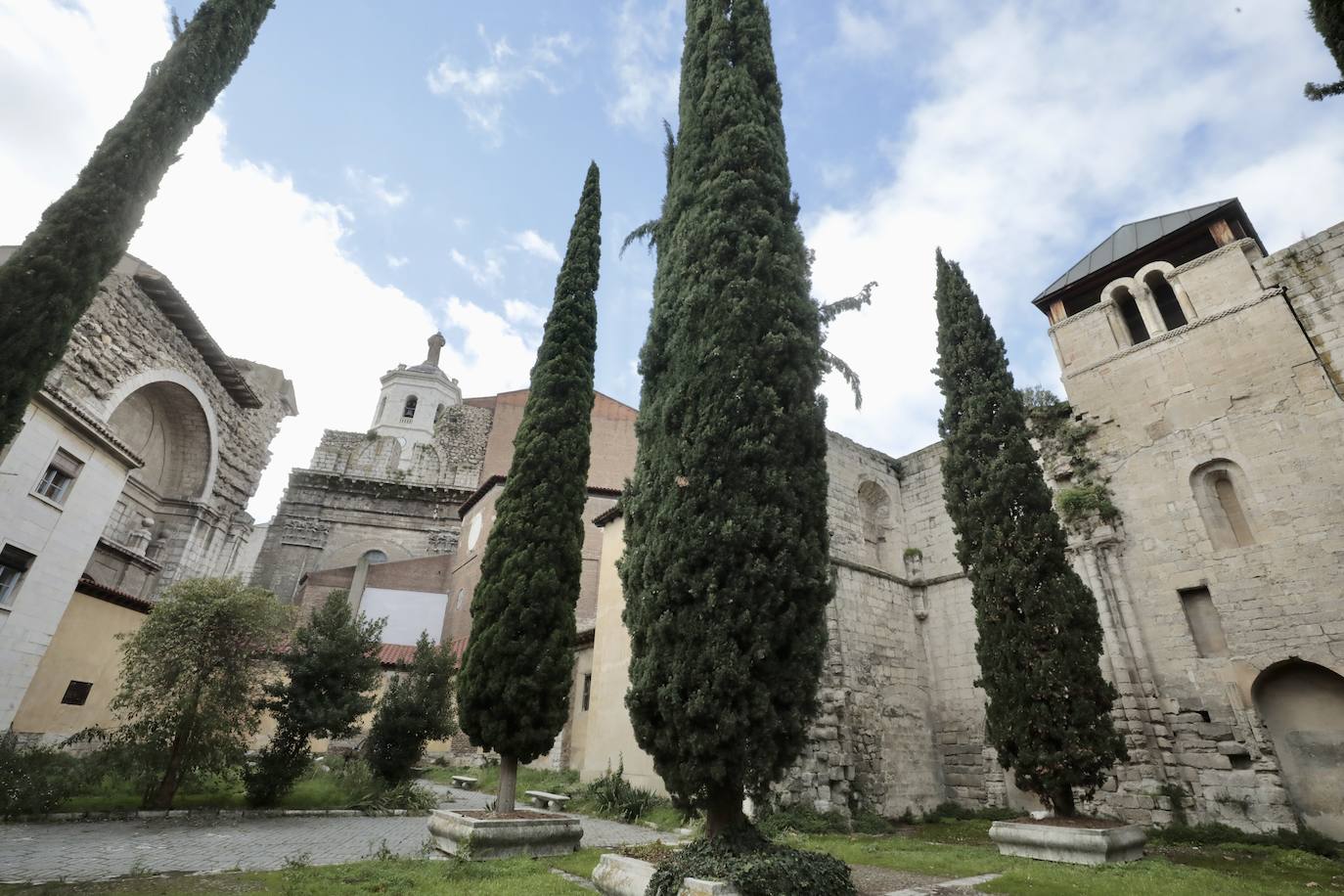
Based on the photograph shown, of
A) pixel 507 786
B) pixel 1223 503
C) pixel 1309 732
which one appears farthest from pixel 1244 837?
pixel 507 786

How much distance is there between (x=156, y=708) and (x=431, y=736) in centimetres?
564

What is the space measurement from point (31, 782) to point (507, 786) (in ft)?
23.7

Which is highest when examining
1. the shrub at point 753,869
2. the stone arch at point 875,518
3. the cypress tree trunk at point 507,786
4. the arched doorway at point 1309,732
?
the stone arch at point 875,518

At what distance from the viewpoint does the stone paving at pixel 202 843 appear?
642 centimetres

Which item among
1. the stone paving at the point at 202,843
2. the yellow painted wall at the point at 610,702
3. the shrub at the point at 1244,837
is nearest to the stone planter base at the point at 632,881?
the stone paving at the point at 202,843

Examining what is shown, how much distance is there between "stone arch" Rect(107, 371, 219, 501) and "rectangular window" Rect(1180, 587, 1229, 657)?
27.8 meters

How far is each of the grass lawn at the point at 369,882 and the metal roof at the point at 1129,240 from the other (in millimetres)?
16382

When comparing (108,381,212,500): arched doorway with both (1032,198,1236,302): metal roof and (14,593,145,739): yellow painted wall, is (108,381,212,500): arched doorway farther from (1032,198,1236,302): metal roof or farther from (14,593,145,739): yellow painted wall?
(1032,198,1236,302): metal roof

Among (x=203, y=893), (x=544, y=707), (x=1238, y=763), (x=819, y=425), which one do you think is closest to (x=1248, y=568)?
(x=1238, y=763)

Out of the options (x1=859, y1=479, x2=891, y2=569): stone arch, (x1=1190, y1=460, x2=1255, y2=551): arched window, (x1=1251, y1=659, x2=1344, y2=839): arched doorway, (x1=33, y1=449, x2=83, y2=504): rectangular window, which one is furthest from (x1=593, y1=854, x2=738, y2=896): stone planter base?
(x1=33, y1=449, x2=83, y2=504): rectangular window

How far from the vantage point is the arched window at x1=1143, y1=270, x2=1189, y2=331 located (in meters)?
13.6

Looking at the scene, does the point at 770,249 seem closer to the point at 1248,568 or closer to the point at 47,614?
the point at 1248,568

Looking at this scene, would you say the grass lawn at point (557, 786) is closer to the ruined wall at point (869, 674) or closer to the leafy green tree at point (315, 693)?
the ruined wall at point (869, 674)

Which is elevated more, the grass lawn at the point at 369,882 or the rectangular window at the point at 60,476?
the rectangular window at the point at 60,476
